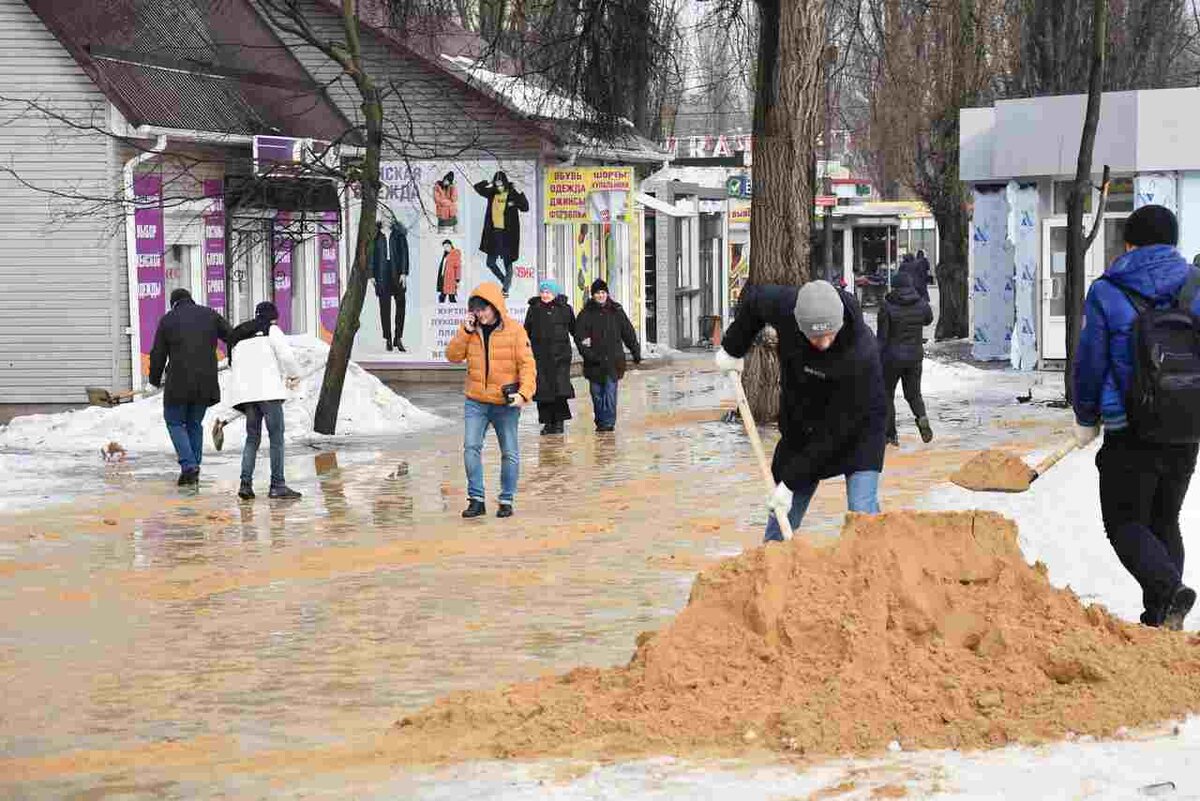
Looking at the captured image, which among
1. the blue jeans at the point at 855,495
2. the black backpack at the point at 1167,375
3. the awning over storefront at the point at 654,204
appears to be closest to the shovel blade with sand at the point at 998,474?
the blue jeans at the point at 855,495

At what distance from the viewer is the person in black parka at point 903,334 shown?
60.6 feet

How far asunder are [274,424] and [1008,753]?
981 cm

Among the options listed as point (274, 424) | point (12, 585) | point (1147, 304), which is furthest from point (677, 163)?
point (1147, 304)

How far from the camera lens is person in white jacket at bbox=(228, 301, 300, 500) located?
15.5 meters

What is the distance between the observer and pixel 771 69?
2120cm

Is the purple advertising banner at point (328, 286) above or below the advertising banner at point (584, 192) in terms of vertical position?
below

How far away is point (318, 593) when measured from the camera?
1108cm

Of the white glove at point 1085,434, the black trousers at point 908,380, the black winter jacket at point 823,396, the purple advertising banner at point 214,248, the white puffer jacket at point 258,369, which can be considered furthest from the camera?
the purple advertising banner at point 214,248

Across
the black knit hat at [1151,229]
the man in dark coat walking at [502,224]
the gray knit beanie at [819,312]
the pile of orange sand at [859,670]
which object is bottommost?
the pile of orange sand at [859,670]

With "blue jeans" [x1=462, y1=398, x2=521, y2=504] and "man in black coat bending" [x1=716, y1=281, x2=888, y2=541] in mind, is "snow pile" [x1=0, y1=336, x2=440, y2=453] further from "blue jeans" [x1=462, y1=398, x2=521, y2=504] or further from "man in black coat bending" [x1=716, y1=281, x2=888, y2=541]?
"man in black coat bending" [x1=716, y1=281, x2=888, y2=541]

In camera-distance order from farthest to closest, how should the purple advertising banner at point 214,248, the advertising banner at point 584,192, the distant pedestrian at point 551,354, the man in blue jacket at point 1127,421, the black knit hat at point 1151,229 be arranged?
1. the advertising banner at point 584,192
2. the purple advertising banner at point 214,248
3. the distant pedestrian at point 551,354
4. the black knit hat at point 1151,229
5. the man in blue jacket at point 1127,421

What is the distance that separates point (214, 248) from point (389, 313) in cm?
568

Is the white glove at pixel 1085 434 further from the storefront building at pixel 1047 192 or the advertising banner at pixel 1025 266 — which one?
the advertising banner at pixel 1025 266

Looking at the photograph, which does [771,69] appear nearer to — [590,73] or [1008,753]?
[590,73]
